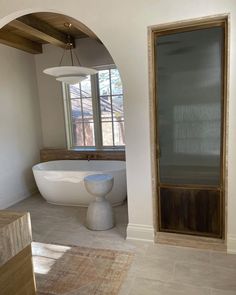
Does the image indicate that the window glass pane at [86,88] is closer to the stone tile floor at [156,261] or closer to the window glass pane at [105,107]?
the window glass pane at [105,107]

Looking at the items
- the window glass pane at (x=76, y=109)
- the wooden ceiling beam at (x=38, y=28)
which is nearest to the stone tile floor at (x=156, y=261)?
the window glass pane at (x=76, y=109)

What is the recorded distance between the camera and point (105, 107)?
471 centimetres

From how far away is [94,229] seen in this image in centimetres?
305

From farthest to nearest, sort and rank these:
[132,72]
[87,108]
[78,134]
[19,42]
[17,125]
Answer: [78,134]
[87,108]
[17,125]
[19,42]
[132,72]

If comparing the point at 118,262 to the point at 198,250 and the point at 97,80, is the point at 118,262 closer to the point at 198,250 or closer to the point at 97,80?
the point at 198,250

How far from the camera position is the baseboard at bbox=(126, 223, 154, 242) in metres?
2.72

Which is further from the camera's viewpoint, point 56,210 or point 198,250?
point 56,210

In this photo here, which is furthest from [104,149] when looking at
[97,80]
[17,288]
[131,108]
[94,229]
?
[17,288]

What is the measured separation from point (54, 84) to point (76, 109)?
608 millimetres

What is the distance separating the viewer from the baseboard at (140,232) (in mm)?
2721

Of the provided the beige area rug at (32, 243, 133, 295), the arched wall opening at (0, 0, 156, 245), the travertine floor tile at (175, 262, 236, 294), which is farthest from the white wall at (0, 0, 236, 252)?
the beige area rug at (32, 243, 133, 295)

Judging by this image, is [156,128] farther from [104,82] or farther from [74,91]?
[74,91]

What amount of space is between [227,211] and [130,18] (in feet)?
6.76

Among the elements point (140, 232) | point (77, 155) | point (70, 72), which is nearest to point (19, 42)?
point (70, 72)
